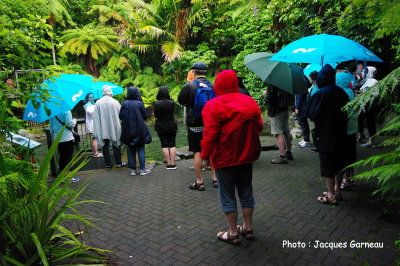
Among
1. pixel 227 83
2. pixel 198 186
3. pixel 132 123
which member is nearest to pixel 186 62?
pixel 132 123

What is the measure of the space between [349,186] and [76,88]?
4.98 meters

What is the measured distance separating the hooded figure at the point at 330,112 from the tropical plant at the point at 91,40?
49.6ft

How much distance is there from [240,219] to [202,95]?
6.57 ft

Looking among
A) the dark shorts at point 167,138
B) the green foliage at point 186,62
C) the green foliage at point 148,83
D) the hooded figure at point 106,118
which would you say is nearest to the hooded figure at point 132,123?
the dark shorts at point 167,138

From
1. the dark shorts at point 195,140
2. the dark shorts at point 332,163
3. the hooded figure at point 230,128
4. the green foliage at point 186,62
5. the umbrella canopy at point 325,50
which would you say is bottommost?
the dark shorts at point 332,163

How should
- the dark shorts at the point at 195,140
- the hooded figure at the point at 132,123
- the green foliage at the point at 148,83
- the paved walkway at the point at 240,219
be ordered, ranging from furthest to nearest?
the green foliage at the point at 148,83, the hooded figure at the point at 132,123, the dark shorts at the point at 195,140, the paved walkway at the point at 240,219

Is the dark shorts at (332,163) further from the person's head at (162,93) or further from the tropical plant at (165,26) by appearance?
the tropical plant at (165,26)

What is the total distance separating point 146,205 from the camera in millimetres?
4910

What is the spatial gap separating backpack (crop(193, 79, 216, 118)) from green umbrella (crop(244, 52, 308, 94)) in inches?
54.9

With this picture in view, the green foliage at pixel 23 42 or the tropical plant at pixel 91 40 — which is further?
the tropical plant at pixel 91 40

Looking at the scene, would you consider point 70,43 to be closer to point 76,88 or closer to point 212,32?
point 212,32

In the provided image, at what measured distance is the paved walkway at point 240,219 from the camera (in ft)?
10.8

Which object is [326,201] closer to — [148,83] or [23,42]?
[23,42]

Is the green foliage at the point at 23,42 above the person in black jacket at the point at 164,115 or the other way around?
above
